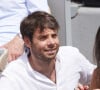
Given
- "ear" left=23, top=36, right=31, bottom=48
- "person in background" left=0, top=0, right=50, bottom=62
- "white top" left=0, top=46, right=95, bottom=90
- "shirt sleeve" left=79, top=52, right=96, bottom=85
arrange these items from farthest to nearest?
1. "person in background" left=0, top=0, right=50, bottom=62
2. "shirt sleeve" left=79, top=52, right=96, bottom=85
3. "ear" left=23, top=36, right=31, bottom=48
4. "white top" left=0, top=46, right=95, bottom=90

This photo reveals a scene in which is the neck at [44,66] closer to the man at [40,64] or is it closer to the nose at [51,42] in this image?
the man at [40,64]

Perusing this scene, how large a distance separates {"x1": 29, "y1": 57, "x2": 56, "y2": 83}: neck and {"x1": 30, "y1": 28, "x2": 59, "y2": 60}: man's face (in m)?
0.04

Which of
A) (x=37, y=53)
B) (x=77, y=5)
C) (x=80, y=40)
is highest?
(x=37, y=53)

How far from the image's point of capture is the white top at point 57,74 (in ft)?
6.75

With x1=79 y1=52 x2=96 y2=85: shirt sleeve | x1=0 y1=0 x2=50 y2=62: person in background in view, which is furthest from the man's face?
x1=0 y1=0 x2=50 y2=62: person in background

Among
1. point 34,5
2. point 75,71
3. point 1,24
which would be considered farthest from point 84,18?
point 75,71

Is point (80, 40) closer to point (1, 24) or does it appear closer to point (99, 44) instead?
point (1, 24)

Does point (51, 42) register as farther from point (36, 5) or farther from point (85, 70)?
point (36, 5)

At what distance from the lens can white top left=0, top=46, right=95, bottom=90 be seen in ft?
6.75

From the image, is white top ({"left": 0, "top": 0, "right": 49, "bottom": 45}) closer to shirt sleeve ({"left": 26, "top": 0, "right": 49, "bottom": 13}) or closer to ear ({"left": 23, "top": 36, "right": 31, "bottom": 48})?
shirt sleeve ({"left": 26, "top": 0, "right": 49, "bottom": 13})

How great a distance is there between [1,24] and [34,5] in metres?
0.27

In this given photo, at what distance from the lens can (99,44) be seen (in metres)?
1.95

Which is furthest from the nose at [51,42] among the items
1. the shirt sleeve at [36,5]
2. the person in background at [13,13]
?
the shirt sleeve at [36,5]

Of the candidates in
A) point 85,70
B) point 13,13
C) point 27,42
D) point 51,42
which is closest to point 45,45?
point 51,42
